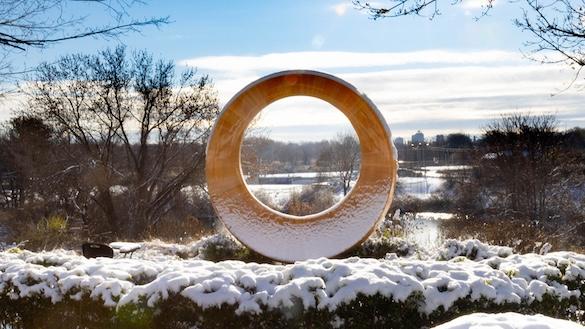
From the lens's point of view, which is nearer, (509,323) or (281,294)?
(509,323)

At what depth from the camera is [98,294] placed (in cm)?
488

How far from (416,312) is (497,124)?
2748cm

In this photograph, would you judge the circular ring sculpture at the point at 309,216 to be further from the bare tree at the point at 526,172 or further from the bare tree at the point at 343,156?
the bare tree at the point at 343,156

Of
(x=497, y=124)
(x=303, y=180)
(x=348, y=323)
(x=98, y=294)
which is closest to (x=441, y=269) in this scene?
(x=348, y=323)

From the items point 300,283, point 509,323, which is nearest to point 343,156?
point 300,283

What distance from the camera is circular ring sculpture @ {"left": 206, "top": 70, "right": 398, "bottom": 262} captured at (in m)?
8.78

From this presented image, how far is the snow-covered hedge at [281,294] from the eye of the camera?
14.9 feet

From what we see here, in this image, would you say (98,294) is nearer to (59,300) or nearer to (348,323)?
(59,300)

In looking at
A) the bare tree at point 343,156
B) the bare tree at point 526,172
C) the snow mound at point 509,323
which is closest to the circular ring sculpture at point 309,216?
the snow mound at point 509,323

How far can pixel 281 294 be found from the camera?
4.51 meters

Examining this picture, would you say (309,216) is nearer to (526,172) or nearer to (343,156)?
(526,172)

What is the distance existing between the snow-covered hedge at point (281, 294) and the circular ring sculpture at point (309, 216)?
10.9 ft

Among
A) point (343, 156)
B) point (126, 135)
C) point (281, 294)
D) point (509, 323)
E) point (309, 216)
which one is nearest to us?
point (509, 323)

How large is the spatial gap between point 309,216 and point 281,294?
15.0 feet
